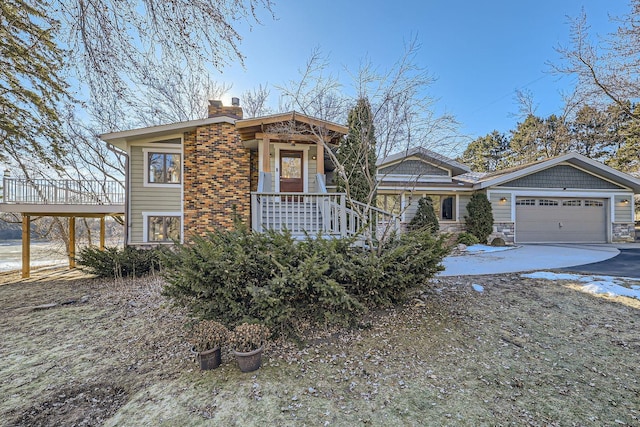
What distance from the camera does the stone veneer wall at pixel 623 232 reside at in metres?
13.7

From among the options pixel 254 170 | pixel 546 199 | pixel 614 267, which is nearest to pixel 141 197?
pixel 254 170

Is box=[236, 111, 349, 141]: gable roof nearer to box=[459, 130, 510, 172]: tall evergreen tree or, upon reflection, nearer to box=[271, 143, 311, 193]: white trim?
box=[271, 143, 311, 193]: white trim

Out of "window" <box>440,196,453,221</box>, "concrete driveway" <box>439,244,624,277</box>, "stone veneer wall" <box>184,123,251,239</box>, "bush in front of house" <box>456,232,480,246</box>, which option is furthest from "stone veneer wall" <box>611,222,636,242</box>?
"stone veneer wall" <box>184,123,251,239</box>

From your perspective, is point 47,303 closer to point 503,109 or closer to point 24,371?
Result: point 24,371

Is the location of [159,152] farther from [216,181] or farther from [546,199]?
A: [546,199]

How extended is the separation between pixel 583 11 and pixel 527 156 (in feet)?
58.7

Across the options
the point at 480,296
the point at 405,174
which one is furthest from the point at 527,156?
the point at 480,296

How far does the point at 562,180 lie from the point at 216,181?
14981mm

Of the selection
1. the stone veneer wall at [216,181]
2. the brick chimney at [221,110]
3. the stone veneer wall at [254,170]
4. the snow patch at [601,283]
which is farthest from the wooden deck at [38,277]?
the snow patch at [601,283]

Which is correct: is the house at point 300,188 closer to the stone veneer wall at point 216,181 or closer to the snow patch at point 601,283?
the stone veneer wall at point 216,181

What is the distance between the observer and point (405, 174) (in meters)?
13.4

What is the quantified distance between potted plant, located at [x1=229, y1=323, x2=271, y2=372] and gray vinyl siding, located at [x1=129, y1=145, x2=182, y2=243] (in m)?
8.19

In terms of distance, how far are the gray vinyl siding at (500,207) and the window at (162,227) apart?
1304cm

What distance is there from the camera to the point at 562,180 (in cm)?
1343
